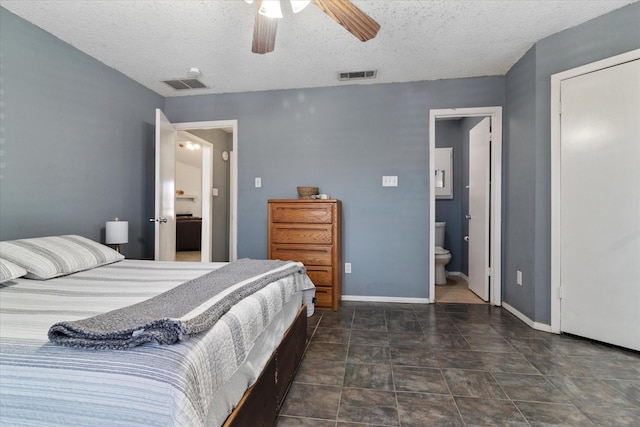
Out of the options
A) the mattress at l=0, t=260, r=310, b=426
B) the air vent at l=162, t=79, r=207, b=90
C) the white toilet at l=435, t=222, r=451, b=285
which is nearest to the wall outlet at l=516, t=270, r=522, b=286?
the white toilet at l=435, t=222, r=451, b=285

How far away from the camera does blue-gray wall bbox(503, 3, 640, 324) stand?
213cm

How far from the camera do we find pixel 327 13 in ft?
5.13

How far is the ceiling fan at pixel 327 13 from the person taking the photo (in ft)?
4.97

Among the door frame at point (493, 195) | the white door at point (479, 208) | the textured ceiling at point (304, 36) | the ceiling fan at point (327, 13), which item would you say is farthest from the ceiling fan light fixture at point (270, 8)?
the white door at point (479, 208)

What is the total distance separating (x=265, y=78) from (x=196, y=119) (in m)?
1.09

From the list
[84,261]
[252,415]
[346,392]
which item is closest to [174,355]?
[252,415]

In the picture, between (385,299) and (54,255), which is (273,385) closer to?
(54,255)

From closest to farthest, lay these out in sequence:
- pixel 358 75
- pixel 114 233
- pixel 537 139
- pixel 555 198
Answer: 1. pixel 555 198
2. pixel 537 139
3. pixel 114 233
4. pixel 358 75

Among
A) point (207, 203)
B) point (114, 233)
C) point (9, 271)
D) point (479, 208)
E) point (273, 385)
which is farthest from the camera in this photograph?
point (207, 203)

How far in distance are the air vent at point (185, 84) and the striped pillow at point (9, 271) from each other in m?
2.39

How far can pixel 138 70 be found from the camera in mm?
2986

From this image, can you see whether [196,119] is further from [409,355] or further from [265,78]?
[409,355]

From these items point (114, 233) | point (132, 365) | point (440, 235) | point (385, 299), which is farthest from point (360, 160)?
point (132, 365)

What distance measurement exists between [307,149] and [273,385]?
8.44ft
